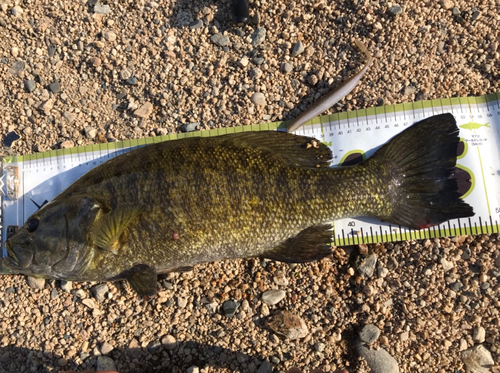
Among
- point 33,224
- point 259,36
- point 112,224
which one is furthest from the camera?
point 259,36

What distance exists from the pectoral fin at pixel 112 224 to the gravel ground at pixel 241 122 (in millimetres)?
863

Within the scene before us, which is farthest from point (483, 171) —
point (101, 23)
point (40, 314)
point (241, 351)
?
point (40, 314)

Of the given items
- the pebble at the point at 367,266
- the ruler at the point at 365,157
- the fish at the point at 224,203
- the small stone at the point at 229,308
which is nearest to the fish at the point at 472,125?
the ruler at the point at 365,157

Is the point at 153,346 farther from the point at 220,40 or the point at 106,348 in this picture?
the point at 220,40

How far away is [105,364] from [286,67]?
3.46 metres

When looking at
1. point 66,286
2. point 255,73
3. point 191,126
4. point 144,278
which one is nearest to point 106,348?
point 66,286

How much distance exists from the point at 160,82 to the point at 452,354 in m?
3.94

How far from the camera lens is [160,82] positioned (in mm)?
3664

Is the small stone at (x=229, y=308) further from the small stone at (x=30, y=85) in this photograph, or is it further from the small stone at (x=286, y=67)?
the small stone at (x=30, y=85)

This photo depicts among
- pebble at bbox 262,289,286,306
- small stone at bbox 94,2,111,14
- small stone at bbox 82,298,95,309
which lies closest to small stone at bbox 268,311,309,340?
pebble at bbox 262,289,286,306

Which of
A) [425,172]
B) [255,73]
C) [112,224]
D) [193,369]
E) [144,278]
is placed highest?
[255,73]

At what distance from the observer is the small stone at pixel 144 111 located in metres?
3.65

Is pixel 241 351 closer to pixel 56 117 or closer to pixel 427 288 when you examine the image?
pixel 427 288

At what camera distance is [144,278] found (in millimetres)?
2975
